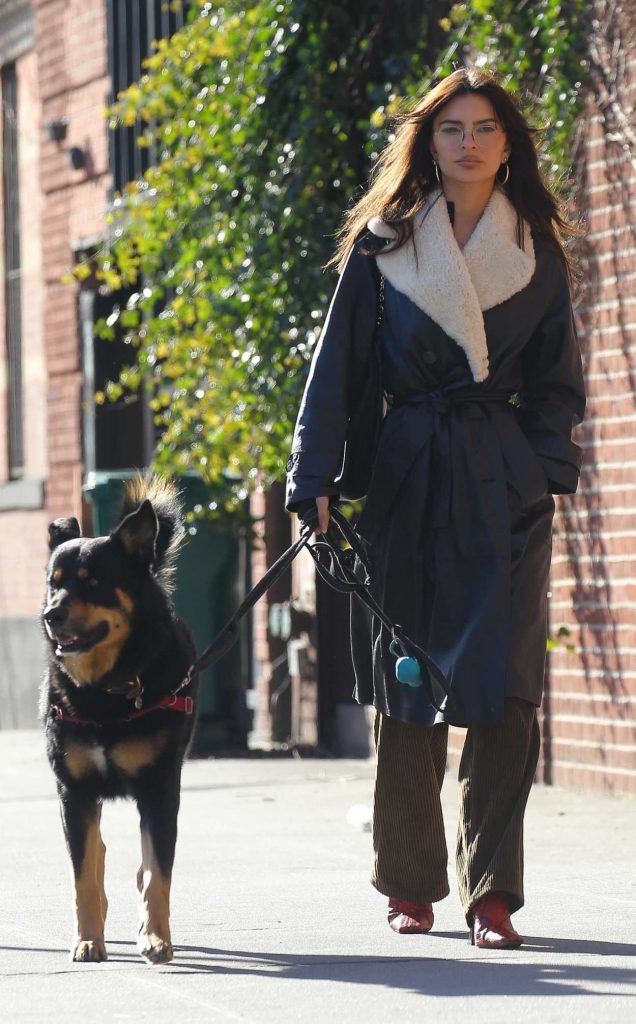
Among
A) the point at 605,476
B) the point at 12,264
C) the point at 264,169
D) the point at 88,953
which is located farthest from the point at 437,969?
the point at 12,264

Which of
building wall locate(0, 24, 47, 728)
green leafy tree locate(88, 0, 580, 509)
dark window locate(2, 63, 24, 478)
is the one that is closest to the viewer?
green leafy tree locate(88, 0, 580, 509)

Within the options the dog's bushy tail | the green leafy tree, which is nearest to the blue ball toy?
the dog's bushy tail

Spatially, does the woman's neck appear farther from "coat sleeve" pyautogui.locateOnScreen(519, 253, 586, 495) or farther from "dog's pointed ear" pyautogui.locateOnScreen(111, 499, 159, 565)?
"dog's pointed ear" pyautogui.locateOnScreen(111, 499, 159, 565)

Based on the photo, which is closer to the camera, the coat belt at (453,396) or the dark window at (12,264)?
the coat belt at (453,396)

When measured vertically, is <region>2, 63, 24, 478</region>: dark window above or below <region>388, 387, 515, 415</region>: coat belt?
above

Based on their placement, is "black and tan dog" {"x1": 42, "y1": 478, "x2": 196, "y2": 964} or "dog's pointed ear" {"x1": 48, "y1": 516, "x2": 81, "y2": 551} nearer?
"black and tan dog" {"x1": 42, "y1": 478, "x2": 196, "y2": 964}

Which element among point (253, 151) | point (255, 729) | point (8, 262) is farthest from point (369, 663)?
point (8, 262)

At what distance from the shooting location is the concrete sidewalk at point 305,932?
14.0 ft

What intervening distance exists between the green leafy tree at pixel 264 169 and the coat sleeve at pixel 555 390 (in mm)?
3874

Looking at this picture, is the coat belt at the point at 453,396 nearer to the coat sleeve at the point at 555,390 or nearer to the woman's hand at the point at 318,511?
the coat sleeve at the point at 555,390

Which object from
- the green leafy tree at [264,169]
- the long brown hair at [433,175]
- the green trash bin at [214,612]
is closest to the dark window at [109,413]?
the green trash bin at [214,612]

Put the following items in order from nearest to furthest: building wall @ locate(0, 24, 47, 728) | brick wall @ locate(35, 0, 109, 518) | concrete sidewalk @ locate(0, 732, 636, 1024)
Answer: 1. concrete sidewalk @ locate(0, 732, 636, 1024)
2. brick wall @ locate(35, 0, 109, 518)
3. building wall @ locate(0, 24, 47, 728)

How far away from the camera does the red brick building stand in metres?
8.18

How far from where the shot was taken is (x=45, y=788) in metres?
9.75
